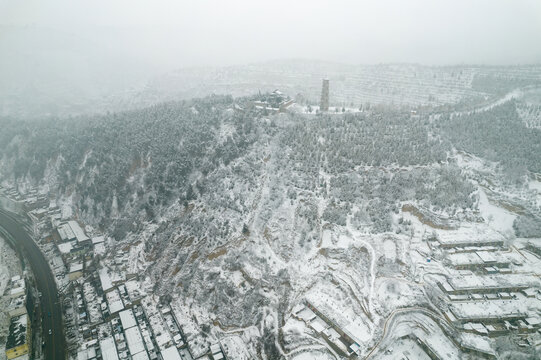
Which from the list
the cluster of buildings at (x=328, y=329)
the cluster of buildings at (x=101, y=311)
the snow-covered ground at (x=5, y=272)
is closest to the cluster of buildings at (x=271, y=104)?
→ the cluster of buildings at (x=101, y=311)

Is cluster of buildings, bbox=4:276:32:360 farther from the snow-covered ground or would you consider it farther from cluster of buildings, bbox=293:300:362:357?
cluster of buildings, bbox=293:300:362:357

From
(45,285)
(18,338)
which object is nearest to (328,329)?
(18,338)

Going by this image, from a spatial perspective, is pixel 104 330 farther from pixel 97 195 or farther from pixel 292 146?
pixel 292 146

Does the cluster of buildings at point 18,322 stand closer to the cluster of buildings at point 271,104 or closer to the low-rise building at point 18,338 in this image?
the low-rise building at point 18,338

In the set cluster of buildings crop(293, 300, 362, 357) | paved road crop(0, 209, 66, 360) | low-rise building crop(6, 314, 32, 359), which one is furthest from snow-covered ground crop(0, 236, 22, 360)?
cluster of buildings crop(293, 300, 362, 357)

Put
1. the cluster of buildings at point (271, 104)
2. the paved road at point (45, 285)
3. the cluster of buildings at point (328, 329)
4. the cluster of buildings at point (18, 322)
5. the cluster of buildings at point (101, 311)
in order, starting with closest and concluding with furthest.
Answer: the cluster of buildings at point (328, 329)
the cluster of buildings at point (18, 322)
the cluster of buildings at point (101, 311)
the paved road at point (45, 285)
the cluster of buildings at point (271, 104)

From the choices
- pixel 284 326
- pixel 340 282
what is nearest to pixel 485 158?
pixel 340 282

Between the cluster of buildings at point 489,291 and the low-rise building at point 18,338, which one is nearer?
the cluster of buildings at point 489,291
